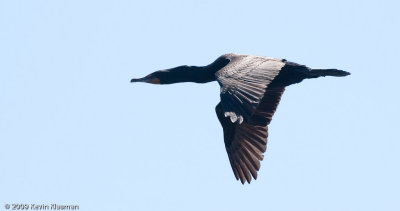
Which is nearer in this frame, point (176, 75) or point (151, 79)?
point (176, 75)

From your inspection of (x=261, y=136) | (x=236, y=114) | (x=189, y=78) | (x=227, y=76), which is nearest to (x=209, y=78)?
(x=189, y=78)

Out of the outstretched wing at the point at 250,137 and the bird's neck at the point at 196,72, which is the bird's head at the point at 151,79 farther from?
the outstretched wing at the point at 250,137

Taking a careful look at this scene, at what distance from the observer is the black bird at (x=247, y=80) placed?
15183 millimetres

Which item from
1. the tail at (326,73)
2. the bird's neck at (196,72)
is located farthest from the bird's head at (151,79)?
the tail at (326,73)

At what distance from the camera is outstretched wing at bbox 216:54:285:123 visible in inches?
535

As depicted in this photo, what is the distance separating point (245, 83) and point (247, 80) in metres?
0.16

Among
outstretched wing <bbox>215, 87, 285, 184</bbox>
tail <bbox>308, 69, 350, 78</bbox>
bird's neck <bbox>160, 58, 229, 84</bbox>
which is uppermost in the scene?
tail <bbox>308, 69, 350, 78</bbox>

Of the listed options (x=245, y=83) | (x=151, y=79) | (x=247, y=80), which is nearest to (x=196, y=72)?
(x=151, y=79)

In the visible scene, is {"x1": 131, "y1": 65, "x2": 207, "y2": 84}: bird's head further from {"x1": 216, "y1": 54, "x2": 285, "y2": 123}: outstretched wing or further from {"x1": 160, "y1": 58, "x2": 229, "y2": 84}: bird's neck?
{"x1": 216, "y1": 54, "x2": 285, "y2": 123}: outstretched wing

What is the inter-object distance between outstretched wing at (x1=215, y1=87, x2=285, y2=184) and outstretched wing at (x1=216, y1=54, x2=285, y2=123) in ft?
5.43

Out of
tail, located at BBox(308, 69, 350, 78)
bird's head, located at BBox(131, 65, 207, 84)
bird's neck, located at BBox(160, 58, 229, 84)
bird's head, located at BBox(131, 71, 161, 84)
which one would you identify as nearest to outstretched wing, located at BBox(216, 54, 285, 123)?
tail, located at BBox(308, 69, 350, 78)

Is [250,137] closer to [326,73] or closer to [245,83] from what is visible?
[326,73]

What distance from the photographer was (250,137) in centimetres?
1798

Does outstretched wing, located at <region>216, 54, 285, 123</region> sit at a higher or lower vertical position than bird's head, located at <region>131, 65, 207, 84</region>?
higher
